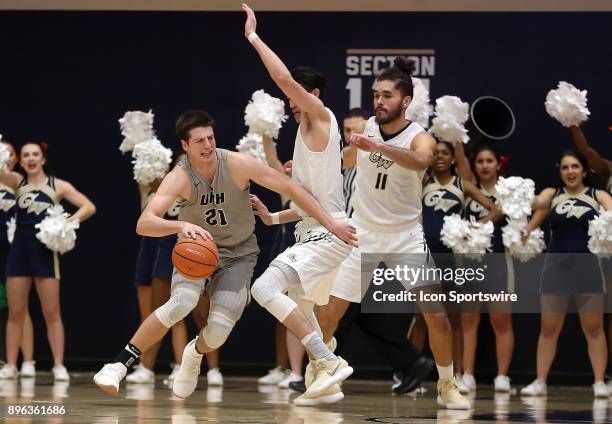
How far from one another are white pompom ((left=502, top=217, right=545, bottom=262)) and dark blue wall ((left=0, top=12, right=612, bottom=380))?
3.39 ft

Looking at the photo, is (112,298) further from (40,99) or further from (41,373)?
(40,99)

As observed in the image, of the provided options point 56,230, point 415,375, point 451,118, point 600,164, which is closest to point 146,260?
point 56,230

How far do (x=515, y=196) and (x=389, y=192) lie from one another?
2.26 meters

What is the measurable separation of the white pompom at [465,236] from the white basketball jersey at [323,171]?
2.86 metres

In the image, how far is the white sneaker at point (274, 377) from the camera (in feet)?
34.7

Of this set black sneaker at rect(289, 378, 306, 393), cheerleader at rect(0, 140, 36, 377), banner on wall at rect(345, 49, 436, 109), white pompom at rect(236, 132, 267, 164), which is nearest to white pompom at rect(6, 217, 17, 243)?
cheerleader at rect(0, 140, 36, 377)

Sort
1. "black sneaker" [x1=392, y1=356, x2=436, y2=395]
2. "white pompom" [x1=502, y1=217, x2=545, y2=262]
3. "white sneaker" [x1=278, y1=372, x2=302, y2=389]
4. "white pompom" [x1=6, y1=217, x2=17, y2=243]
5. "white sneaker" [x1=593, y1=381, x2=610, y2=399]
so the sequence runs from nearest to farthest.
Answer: "black sneaker" [x1=392, y1=356, x2=436, y2=395]
"white sneaker" [x1=593, y1=381, x2=610, y2=399]
"white sneaker" [x1=278, y1=372, x2=302, y2=389]
"white pompom" [x1=502, y1=217, x2=545, y2=262]
"white pompom" [x1=6, y1=217, x2=17, y2=243]

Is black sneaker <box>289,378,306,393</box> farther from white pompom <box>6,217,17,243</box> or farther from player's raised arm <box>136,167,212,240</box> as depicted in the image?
white pompom <box>6,217,17,243</box>

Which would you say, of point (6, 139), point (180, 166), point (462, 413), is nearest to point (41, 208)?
point (6, 139)

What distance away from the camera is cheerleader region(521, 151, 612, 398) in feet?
32.3

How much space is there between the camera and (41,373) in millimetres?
11328

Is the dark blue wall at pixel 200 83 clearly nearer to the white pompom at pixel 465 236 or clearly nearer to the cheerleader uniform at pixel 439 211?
the cheerleader uniform at pixel 439 211

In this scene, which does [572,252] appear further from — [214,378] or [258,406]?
[258,406]

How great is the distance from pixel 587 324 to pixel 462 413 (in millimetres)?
2537
